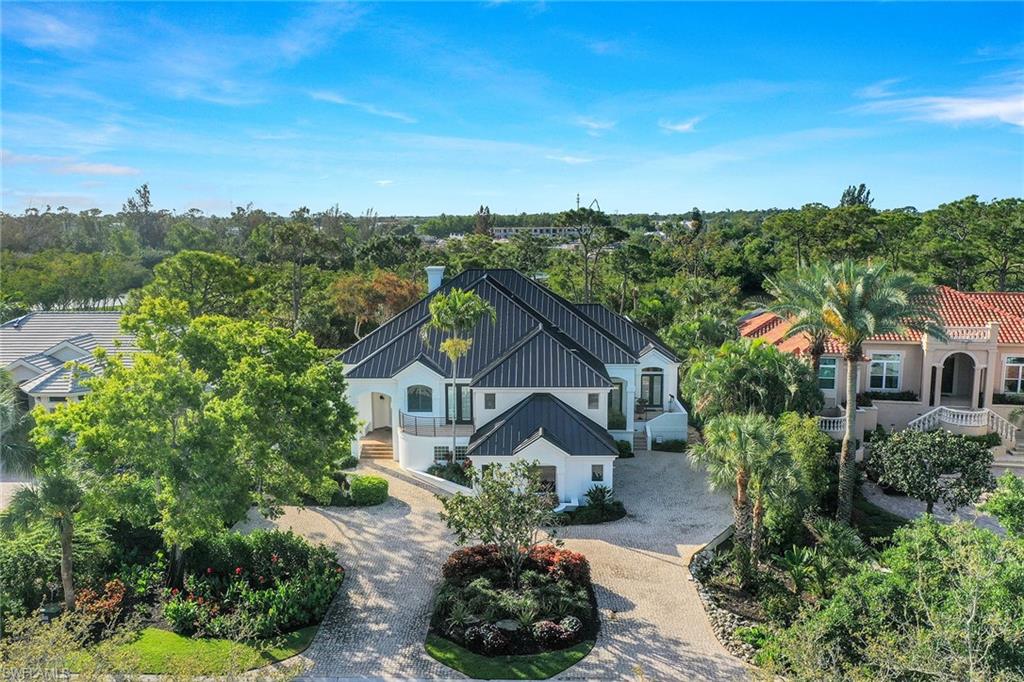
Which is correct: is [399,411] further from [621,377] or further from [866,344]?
[866,344]

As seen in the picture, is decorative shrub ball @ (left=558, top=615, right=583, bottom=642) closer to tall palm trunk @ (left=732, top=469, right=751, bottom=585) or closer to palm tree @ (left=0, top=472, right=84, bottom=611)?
tall palm trunk @ (left=732, top=469, right=751, bottom=585)

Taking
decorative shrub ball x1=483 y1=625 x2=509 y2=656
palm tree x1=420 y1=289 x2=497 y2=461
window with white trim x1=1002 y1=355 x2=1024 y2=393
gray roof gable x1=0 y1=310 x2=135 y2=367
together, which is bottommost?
decorative shrub ball x1=483 y1=625 x2=509 y2=656

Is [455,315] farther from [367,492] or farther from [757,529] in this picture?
[757,529]

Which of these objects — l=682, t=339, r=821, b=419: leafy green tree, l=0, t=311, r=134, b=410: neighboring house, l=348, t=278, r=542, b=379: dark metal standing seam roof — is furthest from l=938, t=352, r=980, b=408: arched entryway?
l=0, t=311, r=134, b=410: neighboring house

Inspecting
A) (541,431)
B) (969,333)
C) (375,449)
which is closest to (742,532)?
(541,431)

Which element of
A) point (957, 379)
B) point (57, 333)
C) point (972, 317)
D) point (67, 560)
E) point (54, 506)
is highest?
point (972, 317)

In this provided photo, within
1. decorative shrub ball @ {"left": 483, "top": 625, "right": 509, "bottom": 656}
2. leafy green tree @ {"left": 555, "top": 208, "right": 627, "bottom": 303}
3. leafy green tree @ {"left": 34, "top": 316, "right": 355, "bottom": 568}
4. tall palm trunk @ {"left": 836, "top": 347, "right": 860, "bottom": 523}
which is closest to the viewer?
decorative shrub ball @ {"left": 483, "top": 625, "right": 509, "bottom": 656}

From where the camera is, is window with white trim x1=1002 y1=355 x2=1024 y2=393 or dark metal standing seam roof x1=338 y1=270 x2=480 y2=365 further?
dark metal standing seam roof x1=338 y1=270 x2=480 y2=365
